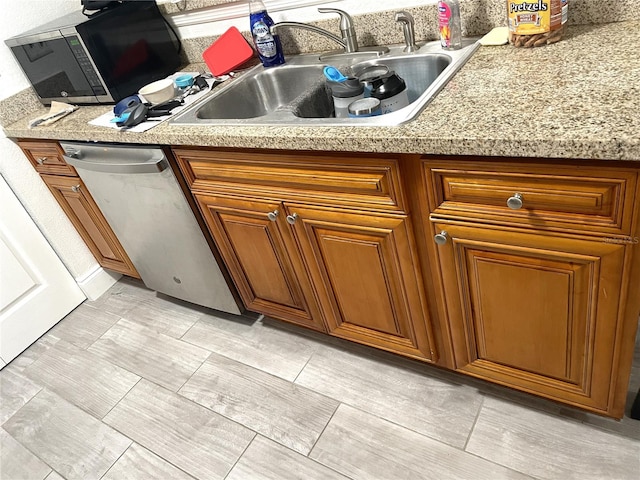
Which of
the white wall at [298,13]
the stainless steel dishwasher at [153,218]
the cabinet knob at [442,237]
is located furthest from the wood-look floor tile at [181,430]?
the white wall at [298,13]

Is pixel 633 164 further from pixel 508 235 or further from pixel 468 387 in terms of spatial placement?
pixel 468 387

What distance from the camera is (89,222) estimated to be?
215 cm

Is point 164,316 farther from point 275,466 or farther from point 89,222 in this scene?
point 275,466

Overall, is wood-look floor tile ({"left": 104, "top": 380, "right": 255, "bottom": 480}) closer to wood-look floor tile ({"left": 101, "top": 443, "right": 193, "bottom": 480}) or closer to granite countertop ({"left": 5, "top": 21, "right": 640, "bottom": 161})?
wood-look floor tile ({"left": 101, "top": 443, "right": 193, "bottom": 480})

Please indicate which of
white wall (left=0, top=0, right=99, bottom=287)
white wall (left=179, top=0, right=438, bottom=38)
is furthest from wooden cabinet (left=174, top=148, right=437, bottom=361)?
white wall (left=0, top=0, right=99, bottom=287)

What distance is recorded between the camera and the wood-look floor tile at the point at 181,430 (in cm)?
150

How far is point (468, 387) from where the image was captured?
1.49 metres

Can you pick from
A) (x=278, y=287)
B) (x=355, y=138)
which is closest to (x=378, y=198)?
(x=355, y=138)

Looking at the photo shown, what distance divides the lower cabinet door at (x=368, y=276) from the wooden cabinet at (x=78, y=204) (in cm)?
109

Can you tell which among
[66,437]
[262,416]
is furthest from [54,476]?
[262,416]

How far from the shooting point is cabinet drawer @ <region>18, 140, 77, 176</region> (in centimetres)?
189

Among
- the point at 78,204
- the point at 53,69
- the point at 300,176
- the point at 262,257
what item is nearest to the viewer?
the point at 300,176

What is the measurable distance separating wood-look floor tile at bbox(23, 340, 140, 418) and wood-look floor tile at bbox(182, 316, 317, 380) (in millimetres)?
308

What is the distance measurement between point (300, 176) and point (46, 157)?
1.29 metres
